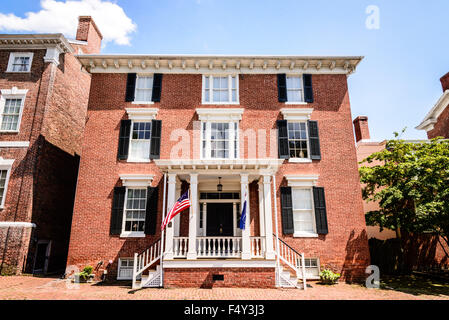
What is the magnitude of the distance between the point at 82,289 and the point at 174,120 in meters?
7.97

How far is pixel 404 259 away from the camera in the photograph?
14.3 meters

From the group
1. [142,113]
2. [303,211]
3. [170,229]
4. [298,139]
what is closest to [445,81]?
[298,139]

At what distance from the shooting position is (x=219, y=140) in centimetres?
1308

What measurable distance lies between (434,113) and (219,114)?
19.5m

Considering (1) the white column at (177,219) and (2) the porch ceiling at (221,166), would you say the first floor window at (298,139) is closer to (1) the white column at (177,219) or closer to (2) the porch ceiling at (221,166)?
(2) the porch ceiling at (221,166)

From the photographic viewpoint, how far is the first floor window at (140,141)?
13016mm

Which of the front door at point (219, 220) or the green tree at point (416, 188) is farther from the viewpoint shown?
the front door at point (219, 220)

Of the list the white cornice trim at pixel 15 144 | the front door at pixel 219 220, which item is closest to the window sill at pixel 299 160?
the front door at pixel 219 220

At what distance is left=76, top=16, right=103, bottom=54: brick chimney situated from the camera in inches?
660

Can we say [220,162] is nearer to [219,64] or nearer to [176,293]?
[176,293]

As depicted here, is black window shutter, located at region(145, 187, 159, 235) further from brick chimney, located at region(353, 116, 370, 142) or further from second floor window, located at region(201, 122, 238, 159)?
brick chimney, located at region(353, 116, 370, 142)

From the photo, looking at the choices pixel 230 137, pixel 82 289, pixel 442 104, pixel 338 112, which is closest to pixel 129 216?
pixel 82 289

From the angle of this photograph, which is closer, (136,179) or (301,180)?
(136,179)

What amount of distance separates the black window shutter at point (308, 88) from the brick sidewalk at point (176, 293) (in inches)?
342
